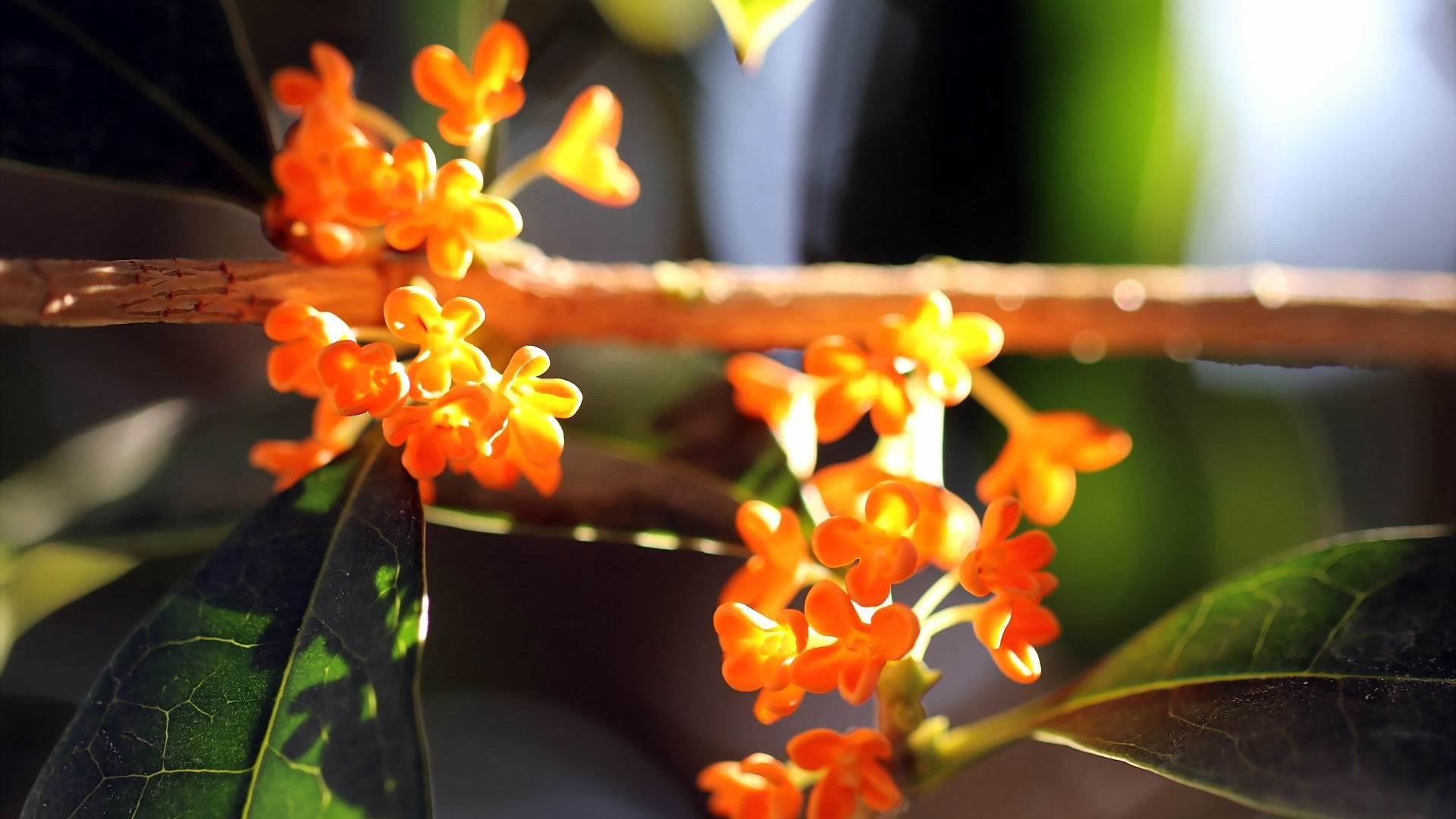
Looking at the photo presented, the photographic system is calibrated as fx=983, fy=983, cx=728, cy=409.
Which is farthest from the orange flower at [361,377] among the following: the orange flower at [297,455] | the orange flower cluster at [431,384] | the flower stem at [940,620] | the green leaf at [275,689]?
the flower stem at [940,620]

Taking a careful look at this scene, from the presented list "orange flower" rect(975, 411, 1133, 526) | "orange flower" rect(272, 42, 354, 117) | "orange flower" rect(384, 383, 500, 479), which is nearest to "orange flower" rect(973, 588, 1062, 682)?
"orange flower" rect(975, 411, 1133, 526)

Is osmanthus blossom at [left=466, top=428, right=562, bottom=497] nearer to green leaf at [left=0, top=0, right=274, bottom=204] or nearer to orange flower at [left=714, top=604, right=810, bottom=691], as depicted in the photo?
orange flower at [left=714, top=604, right=810, bottom=691]

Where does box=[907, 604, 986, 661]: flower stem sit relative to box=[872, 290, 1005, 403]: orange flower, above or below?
below

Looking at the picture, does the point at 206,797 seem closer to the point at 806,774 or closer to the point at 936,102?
the point at 806,774

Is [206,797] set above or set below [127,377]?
below

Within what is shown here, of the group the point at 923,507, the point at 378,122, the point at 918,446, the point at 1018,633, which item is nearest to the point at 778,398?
the point at 918,446

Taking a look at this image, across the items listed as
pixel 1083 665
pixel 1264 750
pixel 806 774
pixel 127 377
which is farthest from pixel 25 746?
pixel 1083 665

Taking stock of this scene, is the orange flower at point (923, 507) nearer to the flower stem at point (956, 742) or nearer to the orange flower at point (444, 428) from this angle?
the flower stem at point (956, 742)
